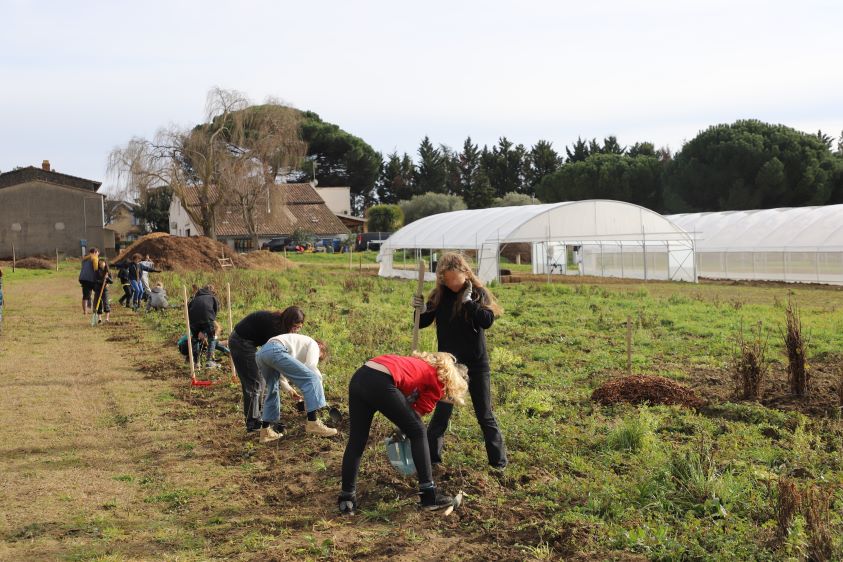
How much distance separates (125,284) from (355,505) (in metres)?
17.0

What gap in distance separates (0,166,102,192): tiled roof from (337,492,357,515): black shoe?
49.9 meters

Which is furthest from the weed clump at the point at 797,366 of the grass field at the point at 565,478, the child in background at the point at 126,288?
the child in background at the point at 126,288

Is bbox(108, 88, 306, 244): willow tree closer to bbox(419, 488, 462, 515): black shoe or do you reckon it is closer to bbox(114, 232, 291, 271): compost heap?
bbox(114, 232, 291, 271): compost heap

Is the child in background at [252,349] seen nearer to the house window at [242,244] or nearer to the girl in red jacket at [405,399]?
the girl in red jacket at [405,399]

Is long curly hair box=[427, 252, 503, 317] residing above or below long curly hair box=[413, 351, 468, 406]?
above

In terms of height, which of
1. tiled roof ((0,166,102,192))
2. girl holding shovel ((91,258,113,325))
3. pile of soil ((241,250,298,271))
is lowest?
girl holding shovel ((91,258,113,325))

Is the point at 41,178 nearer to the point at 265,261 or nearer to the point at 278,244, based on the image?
the point at 278,244

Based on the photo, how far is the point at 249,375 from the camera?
796 cm

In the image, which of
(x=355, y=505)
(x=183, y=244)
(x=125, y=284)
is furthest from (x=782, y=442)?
(x=183, y=244)

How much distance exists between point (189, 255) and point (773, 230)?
81.7 ft

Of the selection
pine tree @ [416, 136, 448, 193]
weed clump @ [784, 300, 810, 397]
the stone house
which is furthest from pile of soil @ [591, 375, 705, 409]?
pine tree @ [416, 136, 448, 193]

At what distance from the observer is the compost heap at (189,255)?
34938 mm

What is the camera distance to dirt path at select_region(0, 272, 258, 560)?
527 cm

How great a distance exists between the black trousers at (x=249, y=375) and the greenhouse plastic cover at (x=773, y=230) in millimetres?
26669
